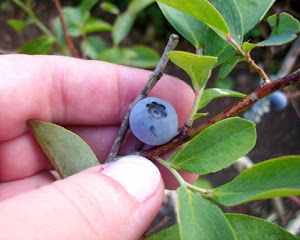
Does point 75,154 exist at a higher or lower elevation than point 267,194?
lower

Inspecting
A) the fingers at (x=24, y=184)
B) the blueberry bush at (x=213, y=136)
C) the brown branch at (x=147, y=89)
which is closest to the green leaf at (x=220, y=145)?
the blueberry bush at (x=213, y=136)

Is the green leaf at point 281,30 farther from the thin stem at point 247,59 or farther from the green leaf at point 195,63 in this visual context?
the green leaf at point 195,63

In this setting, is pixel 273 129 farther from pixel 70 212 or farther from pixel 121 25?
pixel 70 212

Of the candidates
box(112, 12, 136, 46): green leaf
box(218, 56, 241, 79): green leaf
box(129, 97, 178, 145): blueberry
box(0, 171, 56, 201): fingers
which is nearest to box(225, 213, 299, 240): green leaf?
box(129, 97, 178, 145): blueberry

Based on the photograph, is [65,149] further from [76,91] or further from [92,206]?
[76,91]

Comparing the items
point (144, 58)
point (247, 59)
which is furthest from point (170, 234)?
point (144, 58)

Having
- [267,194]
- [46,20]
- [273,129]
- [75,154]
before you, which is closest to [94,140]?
[75,154]
